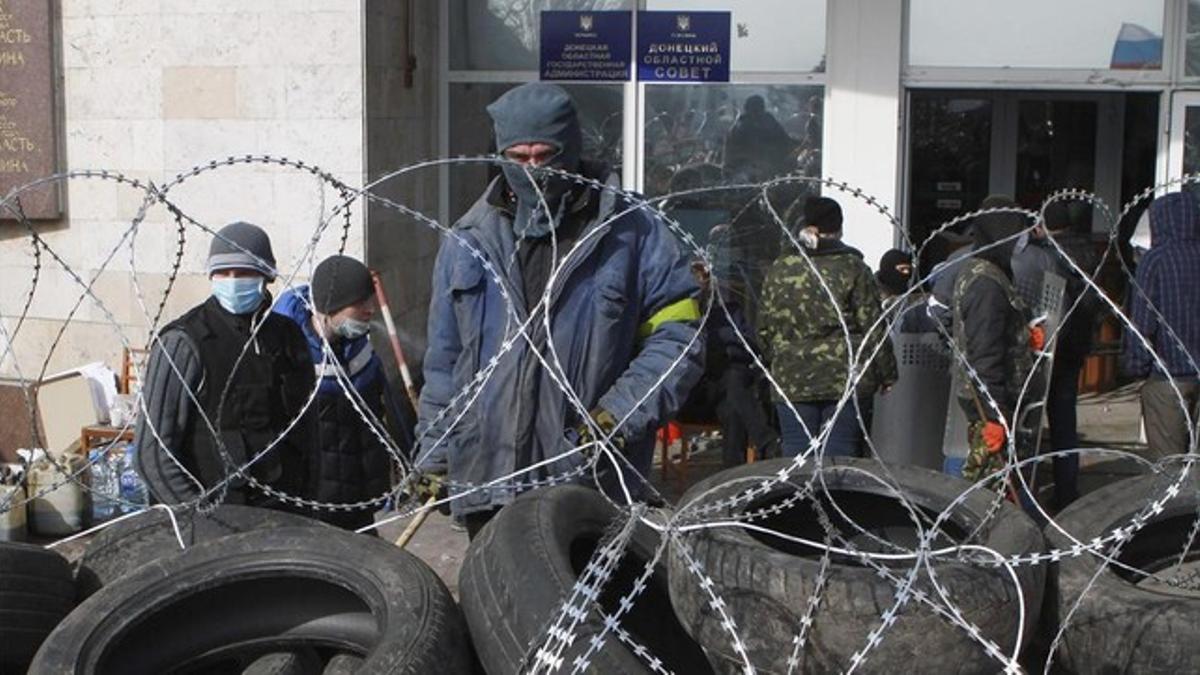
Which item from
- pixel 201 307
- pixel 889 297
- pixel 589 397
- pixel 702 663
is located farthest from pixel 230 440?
pixel 889 297

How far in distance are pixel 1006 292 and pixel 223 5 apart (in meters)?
4.78

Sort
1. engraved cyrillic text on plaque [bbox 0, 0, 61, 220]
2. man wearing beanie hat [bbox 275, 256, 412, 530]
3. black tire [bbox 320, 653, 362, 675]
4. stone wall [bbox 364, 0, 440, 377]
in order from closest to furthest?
black tire [bbox 320, 653, 362, 675]
man wearing beanie hat [bbox 275, 256, 412, 530]
stone wall [bbox 364, 0, 440, 377]
engraved cyrillic text on plaque [bbox 0, 0, 61, 220]

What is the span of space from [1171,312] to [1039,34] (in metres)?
2.89

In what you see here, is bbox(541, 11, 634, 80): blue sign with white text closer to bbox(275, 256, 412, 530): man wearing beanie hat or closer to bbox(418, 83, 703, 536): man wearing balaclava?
bbox(275, 256, 412, 530): man wearing beanie hat

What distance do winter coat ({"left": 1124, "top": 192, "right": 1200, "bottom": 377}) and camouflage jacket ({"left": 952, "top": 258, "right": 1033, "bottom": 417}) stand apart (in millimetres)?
730

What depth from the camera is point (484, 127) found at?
10.2 meters

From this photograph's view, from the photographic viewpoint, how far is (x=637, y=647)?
347cm

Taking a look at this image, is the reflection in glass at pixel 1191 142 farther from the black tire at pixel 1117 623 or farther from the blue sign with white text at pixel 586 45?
the black tire at pixel 1117 623

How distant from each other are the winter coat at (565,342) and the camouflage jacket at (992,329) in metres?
2.87

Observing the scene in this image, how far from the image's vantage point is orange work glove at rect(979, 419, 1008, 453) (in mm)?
7090

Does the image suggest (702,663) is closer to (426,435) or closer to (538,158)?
(426,435)

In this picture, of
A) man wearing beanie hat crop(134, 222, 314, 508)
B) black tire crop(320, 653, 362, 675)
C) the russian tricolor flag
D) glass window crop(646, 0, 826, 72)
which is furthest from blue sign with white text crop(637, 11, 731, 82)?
black tire crop(320, 653, 362, 675)

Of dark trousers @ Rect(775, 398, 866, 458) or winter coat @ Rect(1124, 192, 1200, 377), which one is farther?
winter coat @ Rect(1124, 192, 1200, 377)

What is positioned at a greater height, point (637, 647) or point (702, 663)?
point (637, 647)
